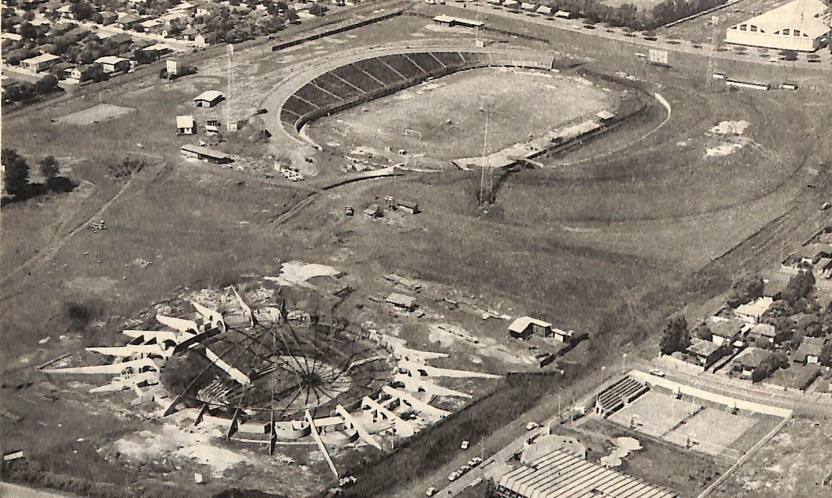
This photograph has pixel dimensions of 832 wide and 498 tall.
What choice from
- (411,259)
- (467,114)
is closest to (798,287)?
(411,259)

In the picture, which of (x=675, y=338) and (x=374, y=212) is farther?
(x=374, y=212)

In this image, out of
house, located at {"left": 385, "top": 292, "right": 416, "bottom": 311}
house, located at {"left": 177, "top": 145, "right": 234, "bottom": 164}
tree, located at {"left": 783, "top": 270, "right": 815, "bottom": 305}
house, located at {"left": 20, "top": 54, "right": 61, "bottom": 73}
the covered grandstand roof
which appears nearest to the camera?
house, located at {"left": 385, "top": 292, "right": 416, "bottom": 311}

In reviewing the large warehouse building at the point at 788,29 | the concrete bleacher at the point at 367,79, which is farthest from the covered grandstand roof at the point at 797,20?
the concrete bleacher at the point at 367,79

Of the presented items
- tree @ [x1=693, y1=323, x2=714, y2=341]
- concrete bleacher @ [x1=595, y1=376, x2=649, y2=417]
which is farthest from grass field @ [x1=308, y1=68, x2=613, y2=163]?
concrete bleacher @ [x1=595, y1=376, x2=649, y2=417]

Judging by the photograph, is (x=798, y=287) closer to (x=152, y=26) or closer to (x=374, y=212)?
(x=374, y=212)

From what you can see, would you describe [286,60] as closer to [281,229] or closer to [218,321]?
[281,229]

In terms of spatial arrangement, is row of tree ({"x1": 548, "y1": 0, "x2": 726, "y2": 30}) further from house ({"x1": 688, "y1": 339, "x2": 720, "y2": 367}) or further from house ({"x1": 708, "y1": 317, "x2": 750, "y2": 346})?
house ({"x1": 688, "y1": 339, "x2": 720, "y2": 367})

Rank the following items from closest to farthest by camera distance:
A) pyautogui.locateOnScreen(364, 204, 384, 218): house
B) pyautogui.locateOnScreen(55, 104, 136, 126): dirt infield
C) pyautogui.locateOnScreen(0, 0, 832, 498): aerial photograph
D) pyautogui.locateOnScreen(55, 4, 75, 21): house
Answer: pyautogui.locateOnScreen(0, 0, 832, 498): aerial photograph, pyautogui.locateOnScreen(364, 204, 384, 218): house, pyautogui.locateOnScreen(55, 104, 136, 126): dirt infield, pyautogui.locateOnScreen(55, 4, 75, 21): house
